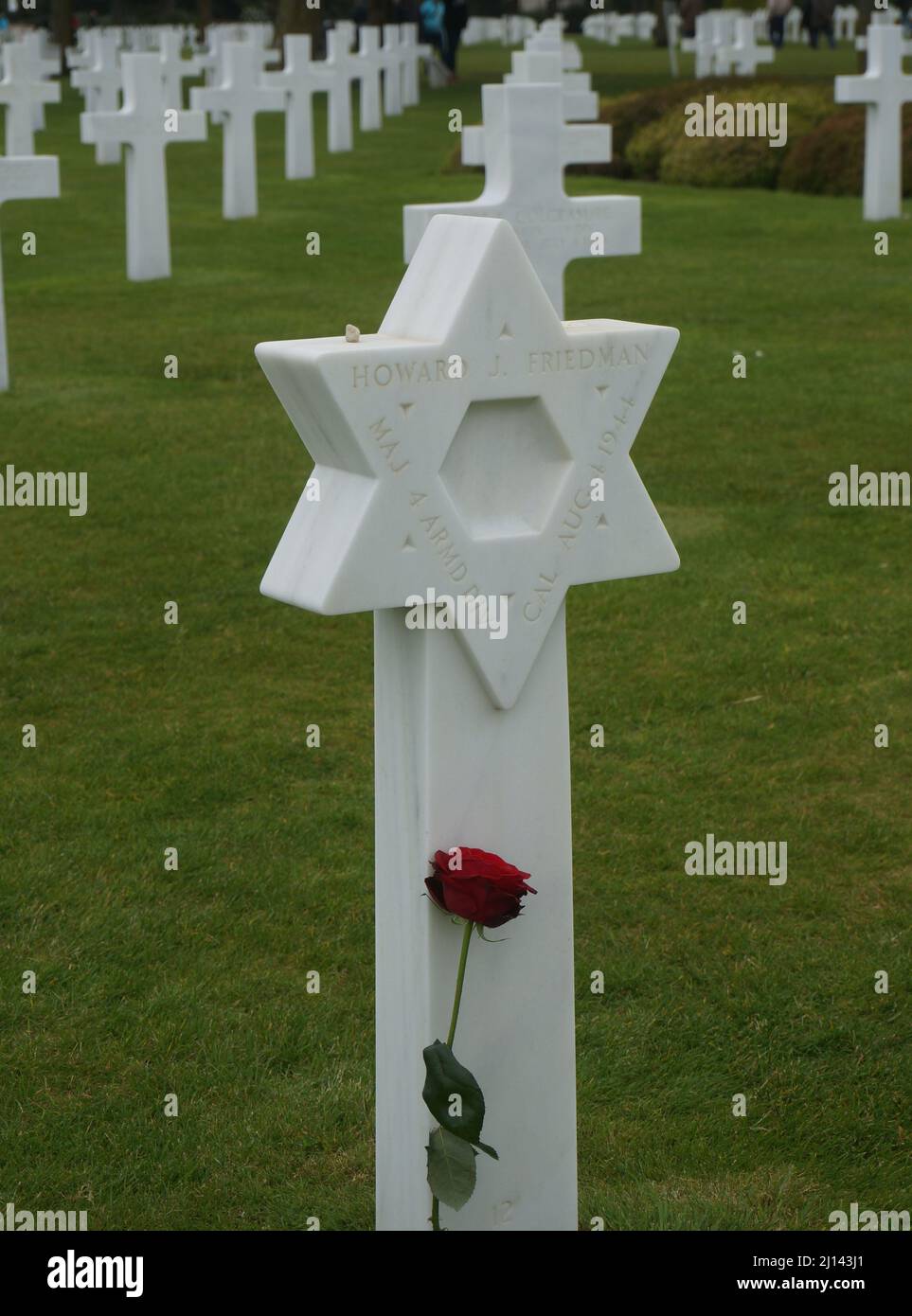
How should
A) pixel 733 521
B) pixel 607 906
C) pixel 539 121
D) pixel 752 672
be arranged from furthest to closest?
pixel 539 121, pixel 733 521, pixel 752 672, pixel 607 906

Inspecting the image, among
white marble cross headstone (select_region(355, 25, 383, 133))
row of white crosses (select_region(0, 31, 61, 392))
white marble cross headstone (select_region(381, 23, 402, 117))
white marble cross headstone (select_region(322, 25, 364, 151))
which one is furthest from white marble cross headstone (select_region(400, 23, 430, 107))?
white marble cross headstone (select_region(322, 25, 364, 151))

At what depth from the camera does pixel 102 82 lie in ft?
89.7

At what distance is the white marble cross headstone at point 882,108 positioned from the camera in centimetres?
1591

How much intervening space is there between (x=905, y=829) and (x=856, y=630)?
165 centimetres

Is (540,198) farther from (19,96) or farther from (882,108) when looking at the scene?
(19,96)

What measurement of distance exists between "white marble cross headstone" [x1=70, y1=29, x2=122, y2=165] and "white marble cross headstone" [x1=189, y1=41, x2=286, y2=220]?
7.02 meters

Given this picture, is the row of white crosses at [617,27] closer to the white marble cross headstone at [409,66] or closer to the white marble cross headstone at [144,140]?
the white marble cross headstone at [409,66]

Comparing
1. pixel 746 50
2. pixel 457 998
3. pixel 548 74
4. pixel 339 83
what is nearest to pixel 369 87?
pixel 339 83

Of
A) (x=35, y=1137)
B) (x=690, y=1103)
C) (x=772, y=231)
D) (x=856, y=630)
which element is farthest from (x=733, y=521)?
(x=772, y=231)

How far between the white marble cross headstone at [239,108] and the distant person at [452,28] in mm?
21089

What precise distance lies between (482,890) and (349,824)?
251 centimetres

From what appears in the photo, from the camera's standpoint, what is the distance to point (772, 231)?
16828 millimetres

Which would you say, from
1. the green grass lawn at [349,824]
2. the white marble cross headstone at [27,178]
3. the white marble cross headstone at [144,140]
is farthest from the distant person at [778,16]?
the white marble cross headstone at [27,178]

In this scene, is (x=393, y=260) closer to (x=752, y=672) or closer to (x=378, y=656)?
(x=752, y=672)
